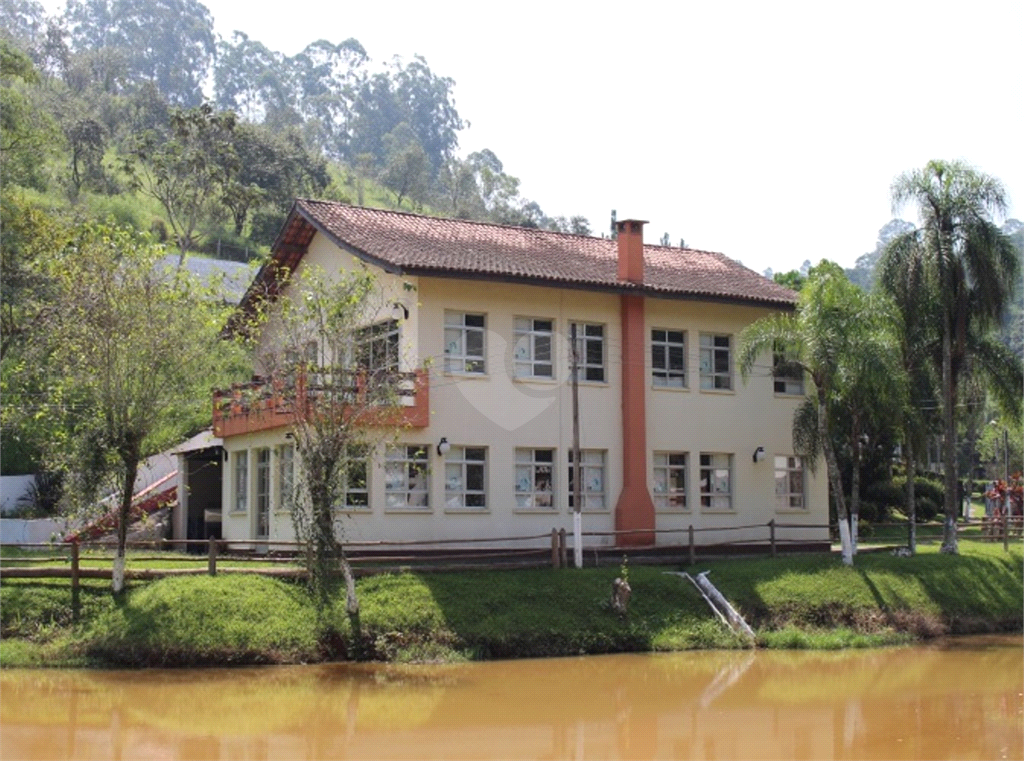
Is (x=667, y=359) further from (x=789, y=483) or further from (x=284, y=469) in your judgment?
(x=284, y=469)

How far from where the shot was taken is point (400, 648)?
2114cm

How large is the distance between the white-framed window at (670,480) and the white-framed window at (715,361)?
6.19 ft

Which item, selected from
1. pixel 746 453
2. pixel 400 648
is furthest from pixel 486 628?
pixel 746 453

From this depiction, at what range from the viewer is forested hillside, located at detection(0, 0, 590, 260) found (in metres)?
55.3

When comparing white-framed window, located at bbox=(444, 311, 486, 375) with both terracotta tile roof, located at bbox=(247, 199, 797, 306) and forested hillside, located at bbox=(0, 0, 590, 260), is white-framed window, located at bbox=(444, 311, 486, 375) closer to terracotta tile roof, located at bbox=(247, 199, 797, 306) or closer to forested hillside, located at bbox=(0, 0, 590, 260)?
terracotta tile roof, located at bbox=(247, 199, 797, 306)

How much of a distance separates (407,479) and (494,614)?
5.03 m

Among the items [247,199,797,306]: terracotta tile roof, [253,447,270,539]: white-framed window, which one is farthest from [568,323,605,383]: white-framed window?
[253,447,270,539]: white-framed window

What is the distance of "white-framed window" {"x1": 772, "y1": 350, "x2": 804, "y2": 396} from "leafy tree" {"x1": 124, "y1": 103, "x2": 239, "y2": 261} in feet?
92.7

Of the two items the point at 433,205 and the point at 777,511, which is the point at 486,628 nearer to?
the point at 777,511

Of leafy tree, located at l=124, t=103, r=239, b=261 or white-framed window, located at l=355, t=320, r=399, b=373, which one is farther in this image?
leafy tree, located at l=124, t=103, r=239, b=261

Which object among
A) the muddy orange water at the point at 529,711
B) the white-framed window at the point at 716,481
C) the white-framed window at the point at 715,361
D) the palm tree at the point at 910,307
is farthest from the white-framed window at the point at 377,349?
the palm tree at the point at 910,307

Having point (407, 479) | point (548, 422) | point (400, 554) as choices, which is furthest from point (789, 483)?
point (400, 554)

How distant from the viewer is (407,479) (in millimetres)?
26734

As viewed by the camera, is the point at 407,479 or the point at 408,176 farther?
the point at 408,176
